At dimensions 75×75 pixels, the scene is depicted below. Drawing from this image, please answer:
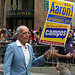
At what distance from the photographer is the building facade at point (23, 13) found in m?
32.7

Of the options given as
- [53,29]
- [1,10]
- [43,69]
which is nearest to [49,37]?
[53,29]

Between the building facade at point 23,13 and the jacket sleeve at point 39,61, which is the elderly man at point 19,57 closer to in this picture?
the jacket sleeve at point 39,61

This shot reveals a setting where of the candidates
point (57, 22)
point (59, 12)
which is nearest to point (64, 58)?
point (57, 22)

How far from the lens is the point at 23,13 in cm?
3459

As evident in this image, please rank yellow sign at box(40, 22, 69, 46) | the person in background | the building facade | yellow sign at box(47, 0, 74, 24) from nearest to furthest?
yellow sign at box(40, 22, 69, 46)
yellow sign at box(47, 0, 74, 24)
the person in background
the building facade

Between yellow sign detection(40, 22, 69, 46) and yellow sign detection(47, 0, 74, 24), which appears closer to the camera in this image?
yellow sign detection(40, 22, 69, 46)

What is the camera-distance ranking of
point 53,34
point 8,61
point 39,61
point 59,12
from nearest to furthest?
point 8,61, point 39,61, point 53,34, point 59,12

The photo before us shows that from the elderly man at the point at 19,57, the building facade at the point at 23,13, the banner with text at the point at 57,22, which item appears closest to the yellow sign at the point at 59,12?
the banner with text at the point at 57,22

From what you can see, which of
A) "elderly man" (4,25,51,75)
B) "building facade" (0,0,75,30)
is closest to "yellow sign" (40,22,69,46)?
"elderly man" (4,25,51,75)

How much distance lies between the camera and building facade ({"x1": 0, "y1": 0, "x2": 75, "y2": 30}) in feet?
107

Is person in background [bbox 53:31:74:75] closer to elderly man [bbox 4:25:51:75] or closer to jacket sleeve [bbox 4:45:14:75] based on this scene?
elderly man [bbox 4:25:51:75]

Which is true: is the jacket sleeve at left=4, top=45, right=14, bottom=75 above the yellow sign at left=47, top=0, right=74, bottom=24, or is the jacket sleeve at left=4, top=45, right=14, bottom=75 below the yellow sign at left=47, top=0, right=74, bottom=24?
below

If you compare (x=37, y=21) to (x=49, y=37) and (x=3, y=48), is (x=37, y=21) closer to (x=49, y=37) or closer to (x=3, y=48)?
(x=3, y=48)

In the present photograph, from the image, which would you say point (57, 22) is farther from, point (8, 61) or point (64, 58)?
point (8, 61)
